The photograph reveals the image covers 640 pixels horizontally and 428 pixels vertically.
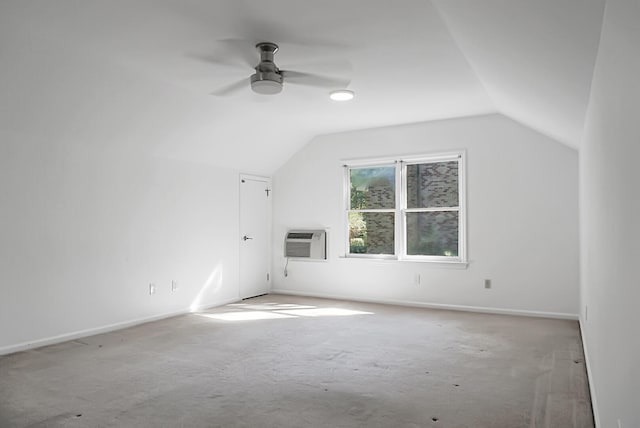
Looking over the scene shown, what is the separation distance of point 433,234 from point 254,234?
265cm

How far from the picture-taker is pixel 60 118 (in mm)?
3949

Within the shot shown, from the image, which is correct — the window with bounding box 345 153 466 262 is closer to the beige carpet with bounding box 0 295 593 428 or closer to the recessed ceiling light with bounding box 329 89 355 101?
the beige carpet with bounding box 0 295 593 428

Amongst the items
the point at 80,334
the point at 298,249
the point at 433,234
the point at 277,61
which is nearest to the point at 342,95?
the point at 277,61

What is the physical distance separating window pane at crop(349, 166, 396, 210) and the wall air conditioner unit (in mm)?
671

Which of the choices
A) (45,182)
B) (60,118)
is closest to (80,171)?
(45,182)

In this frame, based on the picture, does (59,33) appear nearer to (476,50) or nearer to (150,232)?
(150,232)

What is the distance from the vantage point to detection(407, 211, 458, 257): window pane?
5812 mm

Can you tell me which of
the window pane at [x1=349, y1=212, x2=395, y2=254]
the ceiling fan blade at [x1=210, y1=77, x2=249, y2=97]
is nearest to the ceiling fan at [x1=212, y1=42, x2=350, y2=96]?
the ceiling fan blade at [x1=210, y1=77, x2=249, y2=97]

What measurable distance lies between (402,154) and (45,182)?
4168 millimetres

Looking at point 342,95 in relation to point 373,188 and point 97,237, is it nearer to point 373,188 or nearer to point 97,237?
point 373,188

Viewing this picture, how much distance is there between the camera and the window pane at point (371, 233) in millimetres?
6301

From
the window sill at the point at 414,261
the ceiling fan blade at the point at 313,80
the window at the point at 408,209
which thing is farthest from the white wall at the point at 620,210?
the window at the point at 408,209

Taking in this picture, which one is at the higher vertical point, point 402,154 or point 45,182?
point 402,154

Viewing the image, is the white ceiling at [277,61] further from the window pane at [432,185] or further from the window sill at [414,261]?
the window sill at [414,261]
